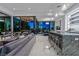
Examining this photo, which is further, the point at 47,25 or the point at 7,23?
the point at 47,25

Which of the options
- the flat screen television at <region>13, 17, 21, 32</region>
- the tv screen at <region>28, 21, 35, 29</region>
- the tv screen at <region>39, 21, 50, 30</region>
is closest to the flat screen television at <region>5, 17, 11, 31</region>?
the flat screen television at <region>13, 17, 21, 32</region>

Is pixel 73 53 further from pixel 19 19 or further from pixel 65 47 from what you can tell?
pixel 19 19

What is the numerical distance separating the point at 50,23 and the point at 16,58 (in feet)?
48.6

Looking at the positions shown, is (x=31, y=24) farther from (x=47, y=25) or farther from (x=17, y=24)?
(x=47, y=25)

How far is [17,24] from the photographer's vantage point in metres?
15.8

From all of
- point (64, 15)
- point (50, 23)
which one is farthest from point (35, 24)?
point (64, 15)

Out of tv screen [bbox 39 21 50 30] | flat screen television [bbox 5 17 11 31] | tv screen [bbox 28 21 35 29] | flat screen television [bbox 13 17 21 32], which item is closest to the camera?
flat screen television [bbox 5 17 11 31]

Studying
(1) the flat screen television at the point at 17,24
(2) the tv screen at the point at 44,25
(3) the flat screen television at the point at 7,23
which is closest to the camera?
(3) the flat screen television at the point at 7,23

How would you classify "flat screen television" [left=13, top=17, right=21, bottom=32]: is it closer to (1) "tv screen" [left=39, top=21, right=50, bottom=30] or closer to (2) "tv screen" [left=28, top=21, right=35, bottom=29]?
(2) "tv screen" [left=28, top=21, right=35, bottom=29]

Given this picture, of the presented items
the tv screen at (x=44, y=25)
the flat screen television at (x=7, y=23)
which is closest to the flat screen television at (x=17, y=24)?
the flat screen television at (x=7, y=23)

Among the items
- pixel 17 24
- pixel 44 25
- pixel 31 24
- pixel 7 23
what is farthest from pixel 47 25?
pixel 7 23

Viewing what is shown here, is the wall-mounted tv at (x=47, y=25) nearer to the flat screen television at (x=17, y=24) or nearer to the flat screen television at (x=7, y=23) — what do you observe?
the flat screen television at (x=17, y=24)

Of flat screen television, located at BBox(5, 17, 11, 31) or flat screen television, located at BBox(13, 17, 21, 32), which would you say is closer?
flat screen television, located at BBox(5, 17, 11, 31)

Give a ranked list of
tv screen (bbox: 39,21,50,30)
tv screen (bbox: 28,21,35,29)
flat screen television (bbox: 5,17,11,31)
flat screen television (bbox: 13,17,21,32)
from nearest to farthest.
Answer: flat screen television (bbox: 5,17,11,31) → flat screen television (bbox: 13,17,21,32) → tv screen (bbox: 39,21,50,30) → tv screen (bbox: 28,21,35,29)
